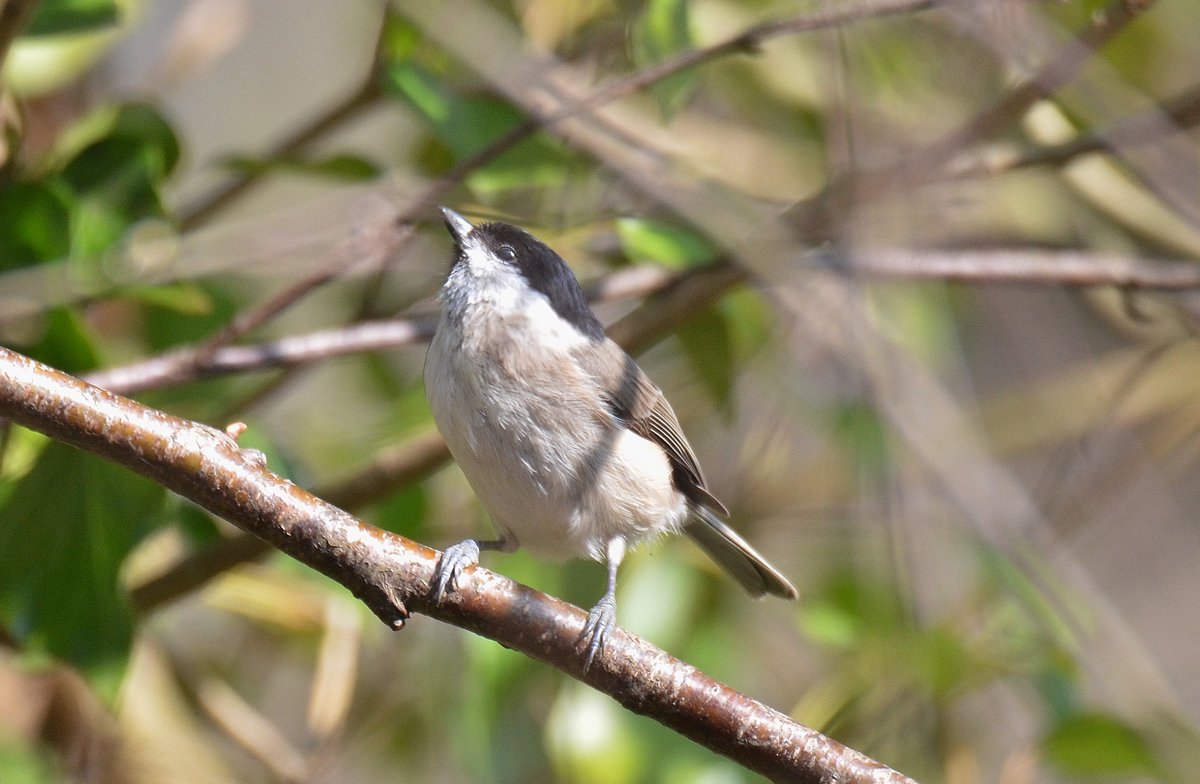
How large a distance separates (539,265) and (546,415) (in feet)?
1.15

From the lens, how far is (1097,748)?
2.36 m

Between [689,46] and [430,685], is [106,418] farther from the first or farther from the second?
[430,685]

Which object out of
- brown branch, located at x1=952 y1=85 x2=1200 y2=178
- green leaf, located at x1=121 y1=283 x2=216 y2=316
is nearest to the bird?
green leaf, located at x1=121 y1=283 x2=216 y2=316

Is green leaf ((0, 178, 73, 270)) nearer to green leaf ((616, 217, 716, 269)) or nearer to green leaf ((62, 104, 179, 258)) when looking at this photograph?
green leaf ((62, 104, 179, 258))

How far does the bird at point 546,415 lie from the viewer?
2256mm

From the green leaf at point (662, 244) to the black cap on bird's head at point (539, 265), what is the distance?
→ 0.15 metres

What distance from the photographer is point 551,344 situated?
241 centimetres

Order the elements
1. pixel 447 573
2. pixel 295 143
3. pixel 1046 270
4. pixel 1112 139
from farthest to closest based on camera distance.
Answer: pixel 295 143
pixel 1046 270
pixel 1112 139
pixel 447 573

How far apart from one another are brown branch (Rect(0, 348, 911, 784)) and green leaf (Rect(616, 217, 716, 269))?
0.81 m

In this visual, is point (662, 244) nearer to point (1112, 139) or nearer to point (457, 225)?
point (457, 225)

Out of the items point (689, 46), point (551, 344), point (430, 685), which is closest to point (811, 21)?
point (689, 46)

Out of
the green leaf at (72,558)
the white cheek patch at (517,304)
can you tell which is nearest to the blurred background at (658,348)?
the green leaf at (72,558)

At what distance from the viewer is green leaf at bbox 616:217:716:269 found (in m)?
2.31

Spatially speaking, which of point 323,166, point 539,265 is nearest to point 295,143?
point 323,166
